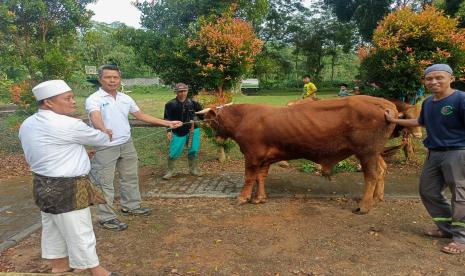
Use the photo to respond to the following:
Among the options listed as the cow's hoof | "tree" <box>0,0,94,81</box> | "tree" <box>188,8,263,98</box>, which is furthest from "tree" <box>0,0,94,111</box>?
the cow's hoof

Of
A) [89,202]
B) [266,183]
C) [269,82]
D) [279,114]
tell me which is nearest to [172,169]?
[266,183]

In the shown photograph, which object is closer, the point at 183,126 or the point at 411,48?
the point at 183,126

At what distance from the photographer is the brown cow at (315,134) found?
513 centimetres

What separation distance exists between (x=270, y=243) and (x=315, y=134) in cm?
175

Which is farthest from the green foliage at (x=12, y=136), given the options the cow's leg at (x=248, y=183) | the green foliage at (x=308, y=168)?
the green foliage at (x=308, y=168)

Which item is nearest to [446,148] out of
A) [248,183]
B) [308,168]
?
[248,183]

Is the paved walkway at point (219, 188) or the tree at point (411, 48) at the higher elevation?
the tree at point (411, 48)

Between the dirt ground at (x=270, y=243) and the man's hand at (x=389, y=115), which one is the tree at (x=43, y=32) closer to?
the dirt ground at (x=270, y=243)

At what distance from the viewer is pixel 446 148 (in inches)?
160

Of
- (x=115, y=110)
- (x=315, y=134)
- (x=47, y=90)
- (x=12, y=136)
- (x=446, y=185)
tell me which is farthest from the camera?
(x=12, y=136)

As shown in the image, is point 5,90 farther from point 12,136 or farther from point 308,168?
point 308,168

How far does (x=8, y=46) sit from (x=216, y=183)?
22.8 ft

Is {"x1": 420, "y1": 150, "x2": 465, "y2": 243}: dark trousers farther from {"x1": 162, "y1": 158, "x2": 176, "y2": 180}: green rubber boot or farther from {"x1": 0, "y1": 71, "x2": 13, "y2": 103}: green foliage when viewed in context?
{"x1": 0, "y1": 71, "x2": 13, "y2": 103}: green foliage

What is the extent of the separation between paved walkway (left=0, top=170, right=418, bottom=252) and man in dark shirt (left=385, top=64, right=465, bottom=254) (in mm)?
1528
